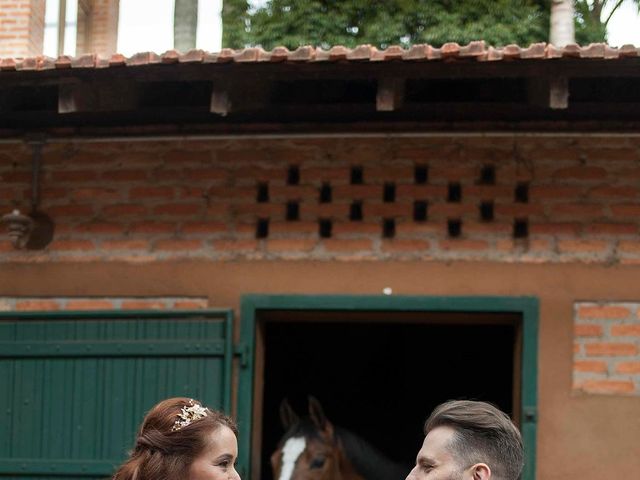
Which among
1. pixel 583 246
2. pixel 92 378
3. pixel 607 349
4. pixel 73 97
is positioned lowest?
pixel 92 378

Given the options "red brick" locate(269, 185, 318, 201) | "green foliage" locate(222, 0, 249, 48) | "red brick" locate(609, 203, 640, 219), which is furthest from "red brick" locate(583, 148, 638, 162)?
"green foliage" locate(222, 0, 249, 48)

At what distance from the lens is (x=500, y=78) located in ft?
21.2

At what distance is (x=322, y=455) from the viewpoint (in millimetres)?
7609

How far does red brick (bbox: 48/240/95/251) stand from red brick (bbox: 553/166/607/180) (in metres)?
2.53

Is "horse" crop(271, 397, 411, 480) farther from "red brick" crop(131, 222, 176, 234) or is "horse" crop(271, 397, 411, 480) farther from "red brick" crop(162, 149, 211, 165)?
"red brick" crop(162, 149, 211, 165)

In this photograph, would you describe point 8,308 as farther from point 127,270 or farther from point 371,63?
point 371,63

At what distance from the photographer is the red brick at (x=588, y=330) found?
6562 millimetres

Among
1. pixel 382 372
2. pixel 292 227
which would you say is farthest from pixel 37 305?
pixel 382 372

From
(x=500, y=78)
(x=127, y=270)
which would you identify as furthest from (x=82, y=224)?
(x=500, y=78)

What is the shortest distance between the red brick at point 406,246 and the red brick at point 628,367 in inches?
45.0

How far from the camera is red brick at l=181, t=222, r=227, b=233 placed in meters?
6.93

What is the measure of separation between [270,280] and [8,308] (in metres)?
1.48

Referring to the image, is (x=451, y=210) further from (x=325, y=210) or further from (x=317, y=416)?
(x=317, y=416)

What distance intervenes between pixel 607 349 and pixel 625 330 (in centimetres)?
13
